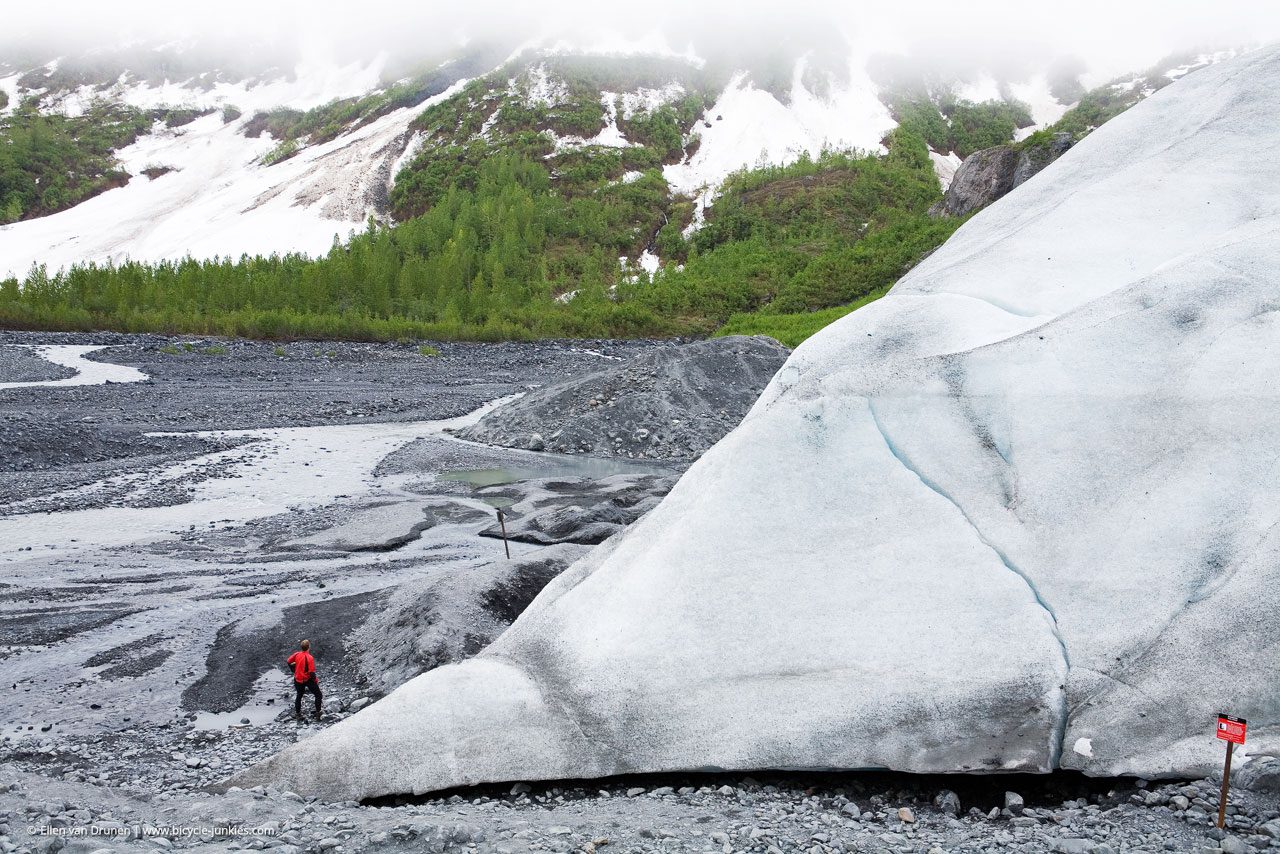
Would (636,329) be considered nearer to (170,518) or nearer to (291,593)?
(170,518)

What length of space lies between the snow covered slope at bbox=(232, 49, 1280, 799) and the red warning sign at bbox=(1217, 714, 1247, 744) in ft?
2.42

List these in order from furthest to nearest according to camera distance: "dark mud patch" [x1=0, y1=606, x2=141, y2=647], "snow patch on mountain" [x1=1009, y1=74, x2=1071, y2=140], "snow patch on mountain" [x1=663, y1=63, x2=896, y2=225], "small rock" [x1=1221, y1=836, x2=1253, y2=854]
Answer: "snow patch on mountain" [x1=1009, y1=74, x2=1071, y2=140], "snow patch on mountain" [x1=663, y1=63, x2=896, y2=225], "dark mud patch" [x1=0, y1=606, x2=141, y2=647], "small rock" [x1=1221, y1=836, x2=1253, y2=854]

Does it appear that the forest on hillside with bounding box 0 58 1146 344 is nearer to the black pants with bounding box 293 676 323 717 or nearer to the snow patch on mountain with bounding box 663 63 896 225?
the snow patch on mountain with bounding box 663 63 896 225

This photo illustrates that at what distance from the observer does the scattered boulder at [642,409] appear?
36.9m

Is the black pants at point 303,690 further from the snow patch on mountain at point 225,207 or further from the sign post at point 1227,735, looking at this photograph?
the snow patch on mountain at point 225,207

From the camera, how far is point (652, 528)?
11125 mm

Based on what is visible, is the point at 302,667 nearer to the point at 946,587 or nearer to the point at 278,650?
the point at 278,650

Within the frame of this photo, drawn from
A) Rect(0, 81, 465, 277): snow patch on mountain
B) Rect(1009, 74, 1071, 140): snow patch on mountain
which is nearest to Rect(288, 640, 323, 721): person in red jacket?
Rect(0, 81, 465, 277): snow patch on mountain

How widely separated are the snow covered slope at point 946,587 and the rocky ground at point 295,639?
0.40 meters

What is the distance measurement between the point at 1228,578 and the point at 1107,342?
266 cm

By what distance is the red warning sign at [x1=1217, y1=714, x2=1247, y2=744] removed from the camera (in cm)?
757

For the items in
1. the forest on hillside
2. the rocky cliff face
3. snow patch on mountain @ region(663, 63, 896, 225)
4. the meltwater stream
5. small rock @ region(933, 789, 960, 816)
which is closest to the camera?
small rock @ region(933, 789, 960, 816)

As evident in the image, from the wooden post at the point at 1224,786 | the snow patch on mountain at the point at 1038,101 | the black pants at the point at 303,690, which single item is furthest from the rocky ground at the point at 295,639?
the snow patch on mountain at the point at 1038,101

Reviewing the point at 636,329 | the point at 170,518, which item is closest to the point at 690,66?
the point at 636,329
